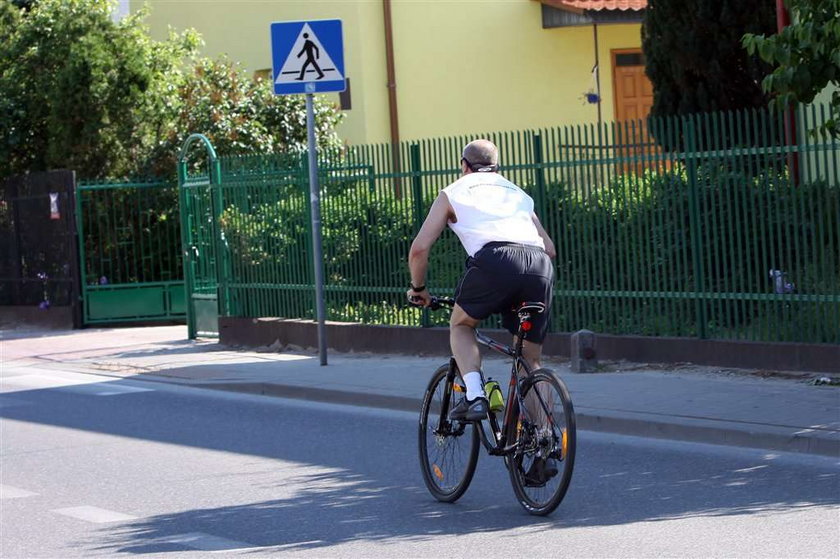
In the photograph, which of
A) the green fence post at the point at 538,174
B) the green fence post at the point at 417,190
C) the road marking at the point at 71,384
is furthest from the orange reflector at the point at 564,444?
the road marking at the point at 71,384

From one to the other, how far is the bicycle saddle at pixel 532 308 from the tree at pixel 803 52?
8.81 ft

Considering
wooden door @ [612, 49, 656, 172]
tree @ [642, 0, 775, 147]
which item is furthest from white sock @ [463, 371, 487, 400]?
wooden door @ [612, 49, 656, 172]

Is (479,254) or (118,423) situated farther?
(118,423)

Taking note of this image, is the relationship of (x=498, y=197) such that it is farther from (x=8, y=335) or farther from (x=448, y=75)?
(x=448, y=75)

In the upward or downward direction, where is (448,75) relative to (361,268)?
upward

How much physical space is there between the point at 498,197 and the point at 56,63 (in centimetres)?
1614

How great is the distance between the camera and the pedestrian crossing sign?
14.0 metres

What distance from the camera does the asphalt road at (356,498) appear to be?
7.02 m

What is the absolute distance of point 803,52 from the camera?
30.5 feet

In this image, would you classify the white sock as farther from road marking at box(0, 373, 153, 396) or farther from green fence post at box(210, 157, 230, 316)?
green fence post at box(210, 157, 230, 316)

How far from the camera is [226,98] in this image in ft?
72.2

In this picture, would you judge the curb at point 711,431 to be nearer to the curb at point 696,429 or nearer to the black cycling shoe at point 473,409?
the curb at point 696,429

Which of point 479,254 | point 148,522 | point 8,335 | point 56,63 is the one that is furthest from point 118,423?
point 56,63

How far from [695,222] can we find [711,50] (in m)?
4.68
